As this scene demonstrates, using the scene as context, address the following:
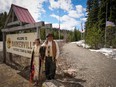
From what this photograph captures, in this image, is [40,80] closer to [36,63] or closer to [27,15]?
[36,63]

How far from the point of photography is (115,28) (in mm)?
22859

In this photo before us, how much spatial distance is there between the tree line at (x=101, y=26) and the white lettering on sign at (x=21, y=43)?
579 inches

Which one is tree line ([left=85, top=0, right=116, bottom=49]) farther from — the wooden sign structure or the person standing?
the person standing

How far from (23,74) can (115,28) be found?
1901cm

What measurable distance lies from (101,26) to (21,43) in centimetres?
2477

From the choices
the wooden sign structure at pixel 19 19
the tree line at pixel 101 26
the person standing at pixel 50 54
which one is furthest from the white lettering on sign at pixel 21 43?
the tree line at pixel 101 26

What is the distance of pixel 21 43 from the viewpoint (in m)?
7.38

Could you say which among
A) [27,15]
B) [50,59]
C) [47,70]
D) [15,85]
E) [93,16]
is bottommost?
[15,85]

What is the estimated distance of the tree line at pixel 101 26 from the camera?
21922 mm

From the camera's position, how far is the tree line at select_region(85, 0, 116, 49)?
2192 cm

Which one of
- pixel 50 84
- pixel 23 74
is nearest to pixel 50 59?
pixel 50 84

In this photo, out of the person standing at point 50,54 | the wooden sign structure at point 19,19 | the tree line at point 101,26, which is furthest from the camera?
the tree line at point 101,26

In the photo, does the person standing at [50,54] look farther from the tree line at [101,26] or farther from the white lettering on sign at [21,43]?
the tree line at [101,26]

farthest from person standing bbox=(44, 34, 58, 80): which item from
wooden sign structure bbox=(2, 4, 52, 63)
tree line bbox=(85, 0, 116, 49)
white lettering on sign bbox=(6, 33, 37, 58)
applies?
tree line bbox=(85, 0, 116, 49)
